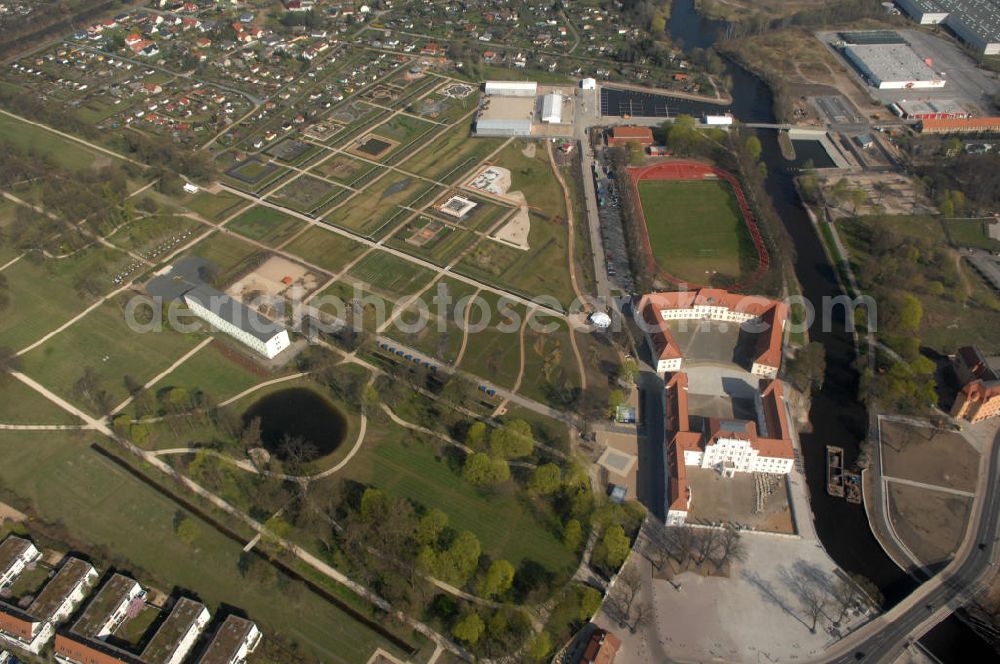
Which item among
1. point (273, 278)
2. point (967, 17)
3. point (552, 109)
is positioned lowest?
point (273, 278)

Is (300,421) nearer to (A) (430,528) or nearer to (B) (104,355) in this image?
(A) (430,528)

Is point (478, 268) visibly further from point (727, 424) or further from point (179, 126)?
point (179, 126)

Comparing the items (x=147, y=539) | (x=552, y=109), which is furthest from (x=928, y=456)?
(x=552, y=109)

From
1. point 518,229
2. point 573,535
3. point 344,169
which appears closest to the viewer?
point 573,535

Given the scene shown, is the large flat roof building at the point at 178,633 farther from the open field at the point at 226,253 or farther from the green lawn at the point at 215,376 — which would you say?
the open field at the point at 226,253

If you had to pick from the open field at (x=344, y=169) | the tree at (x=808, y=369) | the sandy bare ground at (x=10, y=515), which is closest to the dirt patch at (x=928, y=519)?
the tree at (x=808, y=369)

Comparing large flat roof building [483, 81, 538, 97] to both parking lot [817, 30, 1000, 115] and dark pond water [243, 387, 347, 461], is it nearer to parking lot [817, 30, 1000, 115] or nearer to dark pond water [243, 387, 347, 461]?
parking lot [817, 30, 1000, 115]
